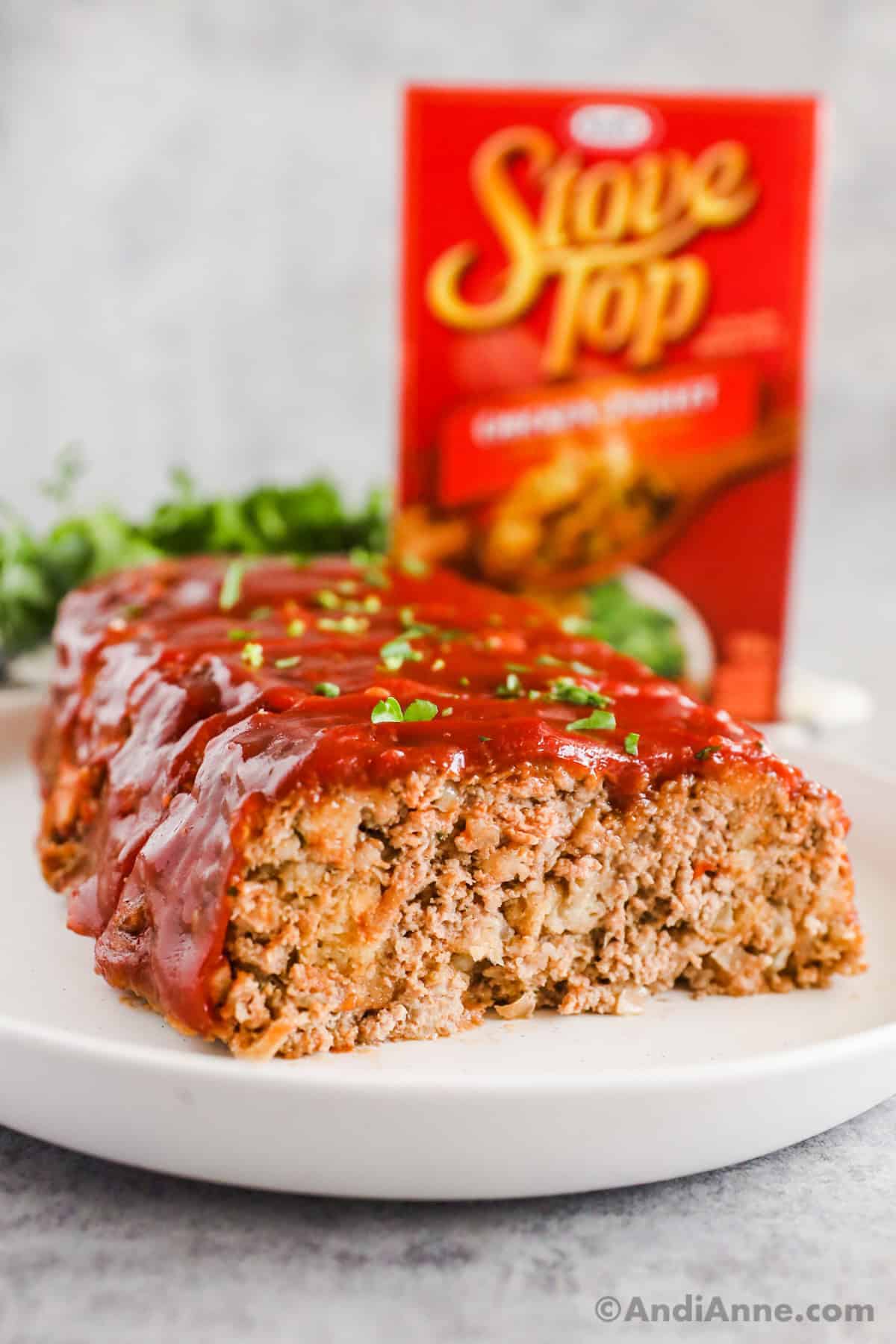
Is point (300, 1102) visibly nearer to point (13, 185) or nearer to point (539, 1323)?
point (539, 1323)

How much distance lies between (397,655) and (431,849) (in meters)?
0.78

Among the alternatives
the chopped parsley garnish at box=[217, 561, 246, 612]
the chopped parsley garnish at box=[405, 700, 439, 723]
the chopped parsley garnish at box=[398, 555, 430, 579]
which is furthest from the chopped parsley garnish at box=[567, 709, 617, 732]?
the chopped parsley garnish at box=[398, 555, 430, 579]

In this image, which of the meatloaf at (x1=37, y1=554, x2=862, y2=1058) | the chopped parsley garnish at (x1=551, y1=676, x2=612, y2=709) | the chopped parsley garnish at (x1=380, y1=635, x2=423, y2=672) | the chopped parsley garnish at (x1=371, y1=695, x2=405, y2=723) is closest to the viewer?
the meatloaf at (x1=37, y1=554, x2=862, y2=1058)

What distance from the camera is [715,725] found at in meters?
3.90

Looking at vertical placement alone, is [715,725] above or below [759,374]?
below

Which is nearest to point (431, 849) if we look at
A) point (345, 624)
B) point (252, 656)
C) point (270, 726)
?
point (270, 726)

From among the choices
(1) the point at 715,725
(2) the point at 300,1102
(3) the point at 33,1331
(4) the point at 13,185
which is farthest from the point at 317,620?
(4) the point at 13,185

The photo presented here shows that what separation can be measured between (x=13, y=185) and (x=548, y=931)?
7455 millimetres

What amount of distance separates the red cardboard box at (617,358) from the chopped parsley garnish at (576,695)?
2.32 m

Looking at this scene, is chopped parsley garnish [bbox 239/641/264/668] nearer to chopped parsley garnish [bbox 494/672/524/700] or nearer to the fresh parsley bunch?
chopped parsley garnish [bbox 494/672/524/700]

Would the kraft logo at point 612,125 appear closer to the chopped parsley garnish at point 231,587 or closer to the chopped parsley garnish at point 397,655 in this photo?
the chopped parsley garnish at point 231,587

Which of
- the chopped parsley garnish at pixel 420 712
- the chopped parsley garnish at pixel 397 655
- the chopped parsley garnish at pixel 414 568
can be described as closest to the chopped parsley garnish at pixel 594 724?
the chopped parsley garnish at pixel 420 712

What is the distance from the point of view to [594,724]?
3.80m

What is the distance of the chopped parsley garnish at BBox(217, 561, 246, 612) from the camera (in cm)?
497
